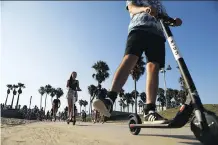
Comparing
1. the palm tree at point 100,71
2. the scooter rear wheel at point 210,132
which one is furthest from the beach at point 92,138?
the palm tree at point 100,71

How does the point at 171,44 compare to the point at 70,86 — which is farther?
the point at 70,86

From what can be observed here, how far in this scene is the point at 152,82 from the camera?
11.1ft

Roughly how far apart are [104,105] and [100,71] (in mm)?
76653

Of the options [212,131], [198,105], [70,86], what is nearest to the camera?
[212,131]

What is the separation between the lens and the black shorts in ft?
10.5

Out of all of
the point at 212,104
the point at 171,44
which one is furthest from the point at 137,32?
the point at 212,104

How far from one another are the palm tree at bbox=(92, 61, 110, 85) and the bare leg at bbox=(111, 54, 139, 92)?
75474 millimetres

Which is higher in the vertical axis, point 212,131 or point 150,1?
point 150,1

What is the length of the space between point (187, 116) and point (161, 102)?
142 meters

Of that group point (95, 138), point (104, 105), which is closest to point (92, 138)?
point (95, 138)

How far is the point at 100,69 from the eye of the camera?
79062 millimetres

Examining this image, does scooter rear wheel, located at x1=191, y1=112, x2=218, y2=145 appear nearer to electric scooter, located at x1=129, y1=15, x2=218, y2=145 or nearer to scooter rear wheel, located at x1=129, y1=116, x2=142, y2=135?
electric scooter, located at x1=129, y1=15, x2=218, y2=145

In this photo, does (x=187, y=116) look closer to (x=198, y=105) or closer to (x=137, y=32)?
(x=198, y=105)

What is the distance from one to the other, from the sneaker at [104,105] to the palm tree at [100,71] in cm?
7571
